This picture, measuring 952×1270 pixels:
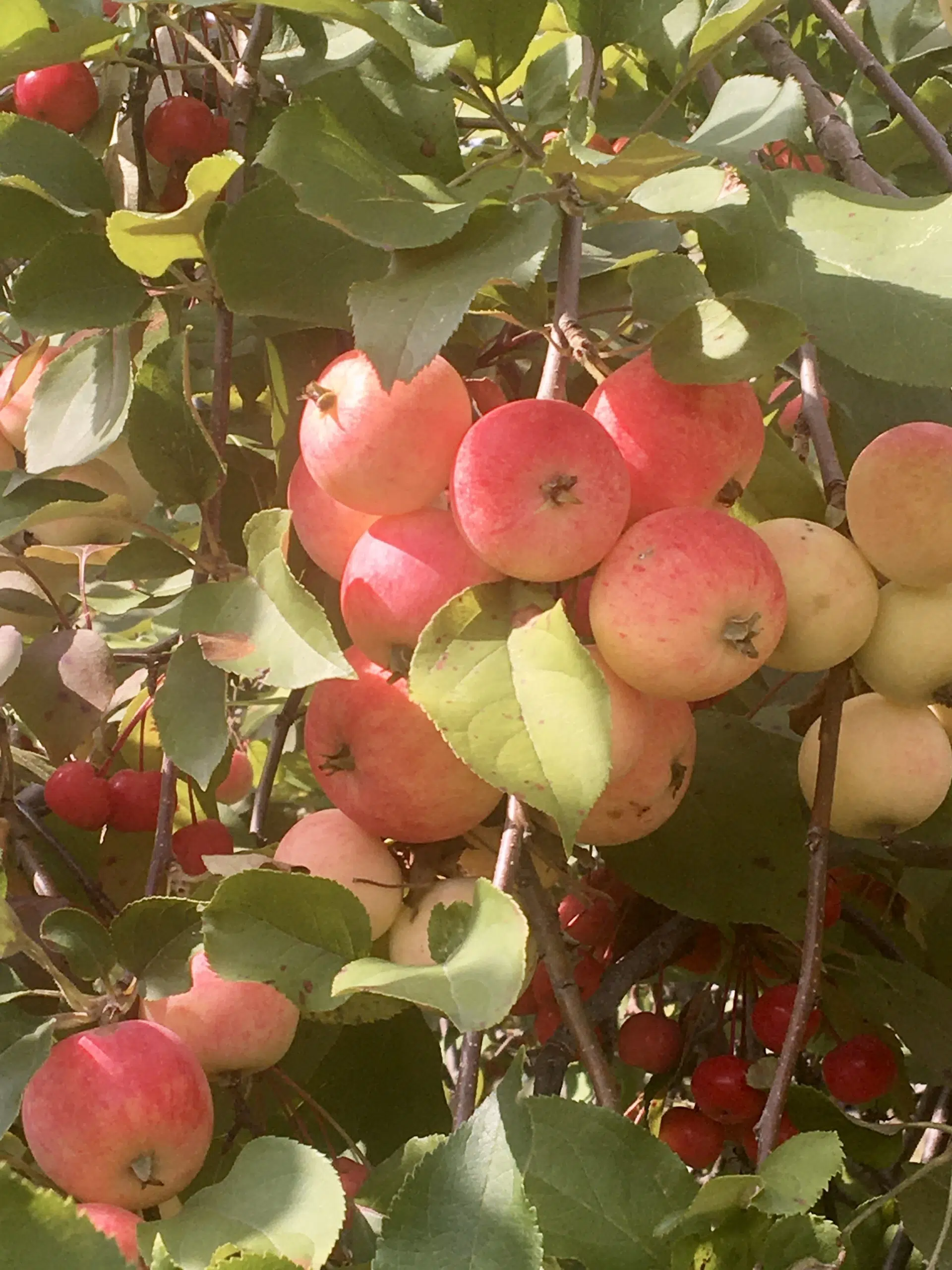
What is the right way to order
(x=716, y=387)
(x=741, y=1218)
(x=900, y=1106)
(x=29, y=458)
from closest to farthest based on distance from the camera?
(x=741, y=1218) < (x=716, y=387) < (x=29, y=458) < (x=900, y=1106)

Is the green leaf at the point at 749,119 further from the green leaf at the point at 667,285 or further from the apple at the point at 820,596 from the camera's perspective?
the apple at the point at 820,596

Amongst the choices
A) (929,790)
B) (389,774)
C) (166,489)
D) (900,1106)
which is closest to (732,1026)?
(900,1106)

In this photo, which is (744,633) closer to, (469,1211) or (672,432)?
(672,432)

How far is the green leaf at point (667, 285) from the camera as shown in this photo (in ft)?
2.00

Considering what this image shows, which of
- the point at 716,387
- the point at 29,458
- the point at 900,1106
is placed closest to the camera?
the point at 716,387

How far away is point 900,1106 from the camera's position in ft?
3.40

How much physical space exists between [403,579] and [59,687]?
0.97 feet

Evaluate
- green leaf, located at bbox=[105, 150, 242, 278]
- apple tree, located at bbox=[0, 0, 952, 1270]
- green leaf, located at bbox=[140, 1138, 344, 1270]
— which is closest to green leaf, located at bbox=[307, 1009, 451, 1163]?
apple tree, located at bbox=[0, 0, 952, 1270]

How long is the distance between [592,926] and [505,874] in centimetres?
53

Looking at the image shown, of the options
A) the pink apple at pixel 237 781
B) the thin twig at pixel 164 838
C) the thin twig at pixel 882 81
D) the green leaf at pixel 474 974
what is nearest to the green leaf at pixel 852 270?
the thin twig at pixel 882 81

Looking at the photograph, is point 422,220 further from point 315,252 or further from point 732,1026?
point 732,1026

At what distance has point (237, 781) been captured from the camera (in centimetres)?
114

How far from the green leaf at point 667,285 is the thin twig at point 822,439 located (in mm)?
144

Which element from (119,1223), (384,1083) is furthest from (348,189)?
(384,1083)
